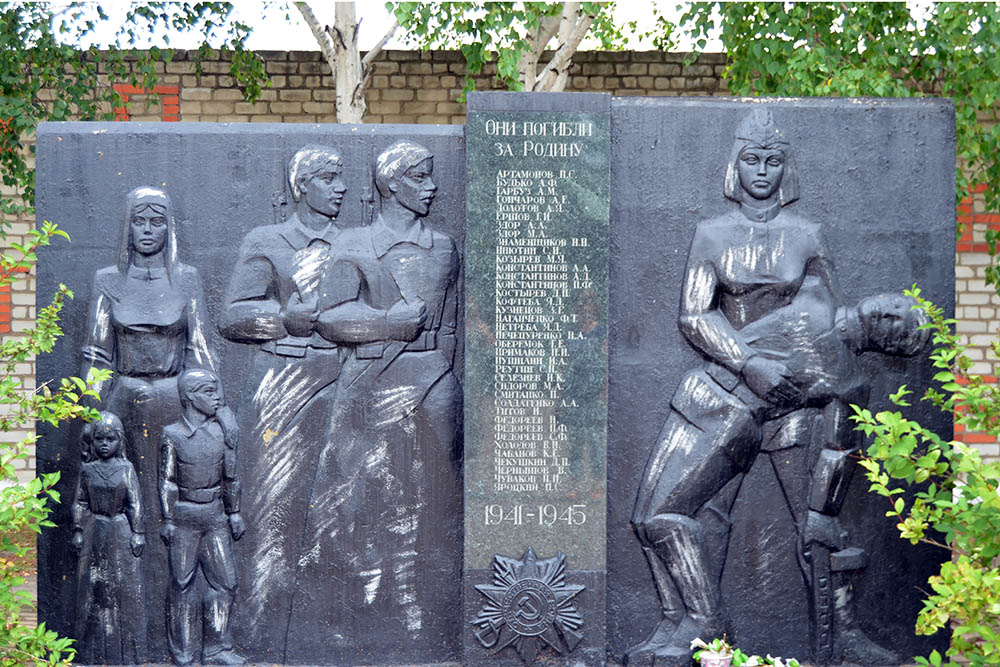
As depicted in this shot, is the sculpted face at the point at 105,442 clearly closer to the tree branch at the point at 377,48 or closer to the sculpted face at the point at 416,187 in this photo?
the sculpted face at the point at 416,187

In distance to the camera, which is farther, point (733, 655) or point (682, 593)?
point (682, 593)

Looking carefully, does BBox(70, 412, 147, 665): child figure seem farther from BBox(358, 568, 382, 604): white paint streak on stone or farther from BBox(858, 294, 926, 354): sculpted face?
BBox(858, 294, 926, 354): sculpted face

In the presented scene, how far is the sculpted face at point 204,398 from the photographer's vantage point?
541 cm


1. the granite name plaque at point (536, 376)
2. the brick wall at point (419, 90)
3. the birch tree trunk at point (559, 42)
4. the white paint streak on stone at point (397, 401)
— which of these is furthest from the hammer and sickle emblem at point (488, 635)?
the brick wall at point (419, 90)

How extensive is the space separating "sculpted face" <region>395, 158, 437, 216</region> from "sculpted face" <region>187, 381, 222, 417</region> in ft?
4.03

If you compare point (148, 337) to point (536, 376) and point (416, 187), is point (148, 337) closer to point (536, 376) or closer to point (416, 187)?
point (416, 187)

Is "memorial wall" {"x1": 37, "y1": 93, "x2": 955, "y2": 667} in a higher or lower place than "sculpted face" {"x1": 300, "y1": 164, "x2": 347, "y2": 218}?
lower

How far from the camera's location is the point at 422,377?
5.49 m

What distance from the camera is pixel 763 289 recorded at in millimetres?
5426

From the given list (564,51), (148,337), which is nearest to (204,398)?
(148,337)

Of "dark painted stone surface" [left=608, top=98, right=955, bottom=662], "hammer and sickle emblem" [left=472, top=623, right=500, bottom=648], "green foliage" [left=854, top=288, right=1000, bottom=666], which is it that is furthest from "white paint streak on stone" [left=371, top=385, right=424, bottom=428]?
"green foliage" [left=854, top=288, right=1000, bottom=666]

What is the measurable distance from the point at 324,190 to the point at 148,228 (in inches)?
32.5

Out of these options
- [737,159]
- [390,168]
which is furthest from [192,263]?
[737,159]

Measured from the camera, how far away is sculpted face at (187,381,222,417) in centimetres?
541
